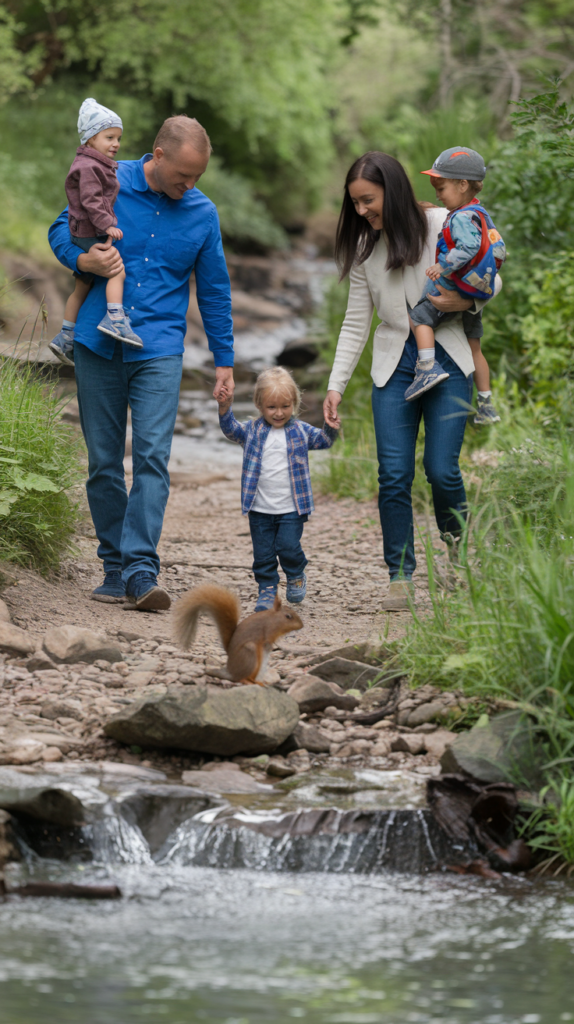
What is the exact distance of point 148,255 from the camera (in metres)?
5.04

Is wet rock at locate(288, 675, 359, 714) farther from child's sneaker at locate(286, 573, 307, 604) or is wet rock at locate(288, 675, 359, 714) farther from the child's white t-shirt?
child's sneaker at locate(286, 573, 307, 604)

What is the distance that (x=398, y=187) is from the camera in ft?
15.4

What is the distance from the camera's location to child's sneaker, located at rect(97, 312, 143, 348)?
4852mm

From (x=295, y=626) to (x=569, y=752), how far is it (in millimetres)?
1299

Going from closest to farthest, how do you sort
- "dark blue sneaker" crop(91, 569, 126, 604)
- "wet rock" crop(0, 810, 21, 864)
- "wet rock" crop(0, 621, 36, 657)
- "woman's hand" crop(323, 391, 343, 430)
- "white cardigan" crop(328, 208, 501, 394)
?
"wet rock" crop(0, 810, 21, 864) → "wet rock" crop(0, 621, 36, 657) → "white cardigan" crop(328, 208, 501, 394) → "woman's hand" crop(323, 391, 343, 430) → "dark blue sneaker" crop(91, 569, 126, 604)

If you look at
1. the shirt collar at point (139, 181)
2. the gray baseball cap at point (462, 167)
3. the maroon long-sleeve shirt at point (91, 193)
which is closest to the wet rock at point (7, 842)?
the maroon long-sleeve shirt at point (91, 193)

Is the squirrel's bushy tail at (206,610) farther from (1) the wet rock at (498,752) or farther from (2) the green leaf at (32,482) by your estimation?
(2) the green leaf at (32,482)

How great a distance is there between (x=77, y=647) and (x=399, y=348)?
190 centimetres

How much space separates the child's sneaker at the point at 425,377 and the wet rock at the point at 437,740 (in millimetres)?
1525

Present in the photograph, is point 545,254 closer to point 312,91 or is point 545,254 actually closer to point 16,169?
point 16,169

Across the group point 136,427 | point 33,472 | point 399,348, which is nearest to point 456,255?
point 399,348

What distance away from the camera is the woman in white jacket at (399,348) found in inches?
186

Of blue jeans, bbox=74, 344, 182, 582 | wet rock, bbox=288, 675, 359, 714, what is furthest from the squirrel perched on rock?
blue jeans, bbox=74, 344, 182, 582

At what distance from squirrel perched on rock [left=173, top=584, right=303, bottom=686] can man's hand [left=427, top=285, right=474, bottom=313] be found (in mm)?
1480
